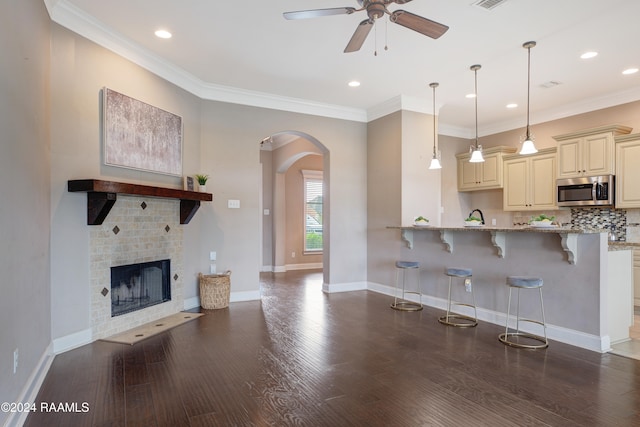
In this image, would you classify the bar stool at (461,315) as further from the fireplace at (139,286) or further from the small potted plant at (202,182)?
the fireplace at (139,286)

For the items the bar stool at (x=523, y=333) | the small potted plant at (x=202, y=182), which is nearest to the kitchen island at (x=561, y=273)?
the bar stool at (x=523, y=333)

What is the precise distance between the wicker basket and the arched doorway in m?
3.43

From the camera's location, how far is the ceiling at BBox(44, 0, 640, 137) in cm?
329

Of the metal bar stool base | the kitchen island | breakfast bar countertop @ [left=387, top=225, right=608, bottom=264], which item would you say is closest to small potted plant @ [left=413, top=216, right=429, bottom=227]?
breakfast bar countertop @ [left=387, top=225, right=608, bottom=264]

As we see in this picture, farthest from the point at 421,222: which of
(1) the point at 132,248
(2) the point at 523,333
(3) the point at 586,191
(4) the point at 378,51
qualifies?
(1) the point at 132,248

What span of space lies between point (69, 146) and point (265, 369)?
2.68 meters

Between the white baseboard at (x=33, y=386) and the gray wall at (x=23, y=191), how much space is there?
0.04 m

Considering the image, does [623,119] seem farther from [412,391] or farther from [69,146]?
[69,146]

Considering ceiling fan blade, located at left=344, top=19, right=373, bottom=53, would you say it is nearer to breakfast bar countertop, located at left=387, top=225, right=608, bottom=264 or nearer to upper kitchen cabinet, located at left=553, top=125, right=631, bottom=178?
breakfast bar countertop, located at left=387, top=225, right=608, bottom=264

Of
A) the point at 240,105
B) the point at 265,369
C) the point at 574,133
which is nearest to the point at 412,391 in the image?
the point at 265,369

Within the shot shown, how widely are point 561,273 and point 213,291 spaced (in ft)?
13.3

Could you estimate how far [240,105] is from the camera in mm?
5406

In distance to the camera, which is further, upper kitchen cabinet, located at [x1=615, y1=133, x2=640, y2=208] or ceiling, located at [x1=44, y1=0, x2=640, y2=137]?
upper kitchen cabinet, located at [x1=615, y1=133, x2=640, y2=208]

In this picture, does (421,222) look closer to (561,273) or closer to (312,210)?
(561,273)
